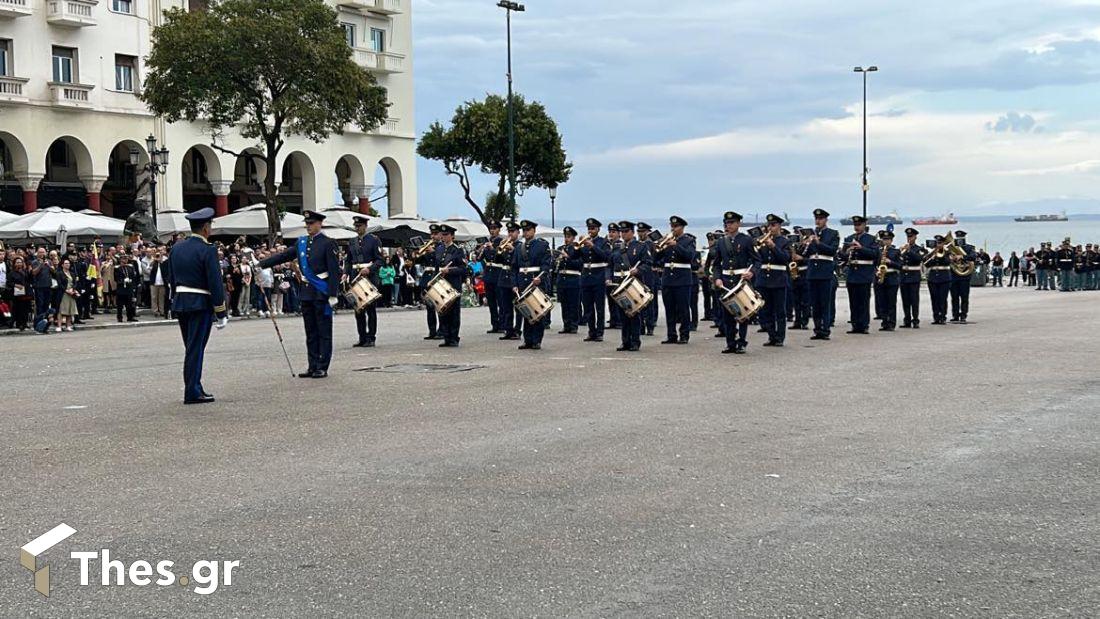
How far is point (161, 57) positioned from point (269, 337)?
62.4 ft

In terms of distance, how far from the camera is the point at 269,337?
22.3m

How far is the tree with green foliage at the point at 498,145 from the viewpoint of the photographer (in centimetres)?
6397

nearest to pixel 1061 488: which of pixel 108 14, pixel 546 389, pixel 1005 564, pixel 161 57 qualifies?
pixel 1005 564

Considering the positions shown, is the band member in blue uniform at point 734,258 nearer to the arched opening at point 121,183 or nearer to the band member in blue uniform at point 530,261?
the band member in blue uniform at point 530,261

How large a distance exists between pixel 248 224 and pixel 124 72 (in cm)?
1273

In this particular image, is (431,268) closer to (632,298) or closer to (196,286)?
(632,298)

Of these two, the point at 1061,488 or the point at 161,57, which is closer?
the point at 1061,488

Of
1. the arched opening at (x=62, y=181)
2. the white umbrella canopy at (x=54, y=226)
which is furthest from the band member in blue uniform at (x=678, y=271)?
the arched opening at (x=62, y=181)

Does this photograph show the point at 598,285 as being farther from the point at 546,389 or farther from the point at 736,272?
the point at 546,389

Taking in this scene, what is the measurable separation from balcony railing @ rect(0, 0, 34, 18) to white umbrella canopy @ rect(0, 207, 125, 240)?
14553 mm

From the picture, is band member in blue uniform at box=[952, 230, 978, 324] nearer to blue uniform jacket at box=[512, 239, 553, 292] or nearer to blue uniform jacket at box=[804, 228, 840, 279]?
blue uniform jacket at box=[804, 228, 840, 279]

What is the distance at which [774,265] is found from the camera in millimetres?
19641

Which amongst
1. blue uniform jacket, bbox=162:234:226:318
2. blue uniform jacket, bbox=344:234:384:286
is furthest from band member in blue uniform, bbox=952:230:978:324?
blue uniform jacket, bbox=162:234:226:318

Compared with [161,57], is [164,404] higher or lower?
lower
